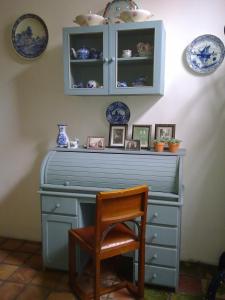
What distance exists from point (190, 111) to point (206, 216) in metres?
0.90

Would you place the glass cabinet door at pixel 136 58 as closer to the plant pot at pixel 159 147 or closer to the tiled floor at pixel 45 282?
the plant pot at pixel 159 147

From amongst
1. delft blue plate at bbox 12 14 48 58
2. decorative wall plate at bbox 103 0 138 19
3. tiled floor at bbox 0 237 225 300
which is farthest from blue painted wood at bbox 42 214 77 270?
decorative wall plate at bbox 103 0 138 19

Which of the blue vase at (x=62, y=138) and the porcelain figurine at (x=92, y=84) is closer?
the porcelain figurine at (x=92, y=84)

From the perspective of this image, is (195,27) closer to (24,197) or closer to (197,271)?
(197,271)

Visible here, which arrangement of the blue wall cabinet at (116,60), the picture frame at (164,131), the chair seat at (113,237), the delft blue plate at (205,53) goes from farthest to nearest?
the picture frame at (164,131), the delft blue plate at (205,53), the blue wall cabinet at (116,60), the chair seat at (113,237)

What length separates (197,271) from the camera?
7.83 ft

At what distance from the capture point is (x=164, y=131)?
7.84 ft

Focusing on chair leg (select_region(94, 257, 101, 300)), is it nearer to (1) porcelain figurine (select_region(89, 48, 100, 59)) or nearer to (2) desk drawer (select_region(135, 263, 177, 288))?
(2) desk drawer (select_region(135, 263, 177, 288))

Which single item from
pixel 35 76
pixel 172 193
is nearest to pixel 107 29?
pixel 35 76

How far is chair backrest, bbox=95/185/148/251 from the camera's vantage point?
166cm

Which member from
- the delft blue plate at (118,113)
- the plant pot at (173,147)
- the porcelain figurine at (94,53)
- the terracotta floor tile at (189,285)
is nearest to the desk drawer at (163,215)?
the plant pot at (173,147)

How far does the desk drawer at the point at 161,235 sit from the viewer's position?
202cm

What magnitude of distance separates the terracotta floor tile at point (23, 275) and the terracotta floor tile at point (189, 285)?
3.84ft

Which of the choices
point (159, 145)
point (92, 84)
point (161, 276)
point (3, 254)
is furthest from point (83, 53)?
point (3, 254)
